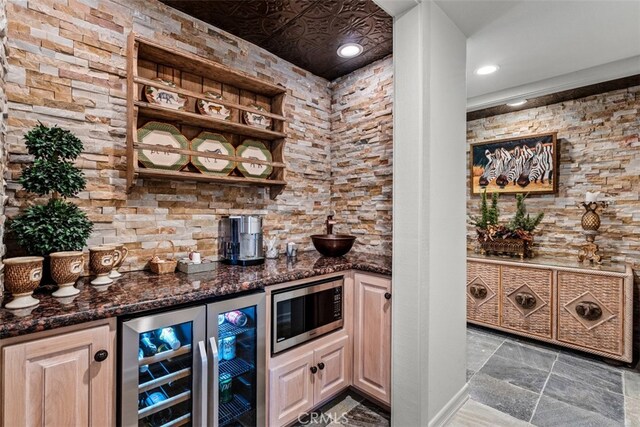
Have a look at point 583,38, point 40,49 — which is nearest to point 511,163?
point 583,38

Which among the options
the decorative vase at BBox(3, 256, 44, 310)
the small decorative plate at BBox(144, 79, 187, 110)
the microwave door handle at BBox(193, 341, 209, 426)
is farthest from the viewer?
the small decorative plate at BBox(144, 79, 187, 110)

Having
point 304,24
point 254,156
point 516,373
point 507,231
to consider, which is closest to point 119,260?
point 254,156

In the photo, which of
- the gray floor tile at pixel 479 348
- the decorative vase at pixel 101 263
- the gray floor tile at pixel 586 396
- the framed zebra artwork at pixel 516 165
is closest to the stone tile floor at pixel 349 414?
the gray floor tile at pixel 479 348

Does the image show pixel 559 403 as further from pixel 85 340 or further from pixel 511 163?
pixel 85 340

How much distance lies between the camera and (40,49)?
1441mm

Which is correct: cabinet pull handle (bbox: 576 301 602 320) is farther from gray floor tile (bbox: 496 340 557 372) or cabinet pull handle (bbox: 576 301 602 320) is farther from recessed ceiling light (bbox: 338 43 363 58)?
recessed ceiling light (bbox: 338 43 363 58)

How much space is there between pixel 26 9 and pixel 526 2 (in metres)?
2.65

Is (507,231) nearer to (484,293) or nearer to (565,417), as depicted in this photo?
(484,293)

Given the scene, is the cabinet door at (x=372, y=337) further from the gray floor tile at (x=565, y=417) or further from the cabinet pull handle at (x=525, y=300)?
the cabinet pull handle at (x=525, y=300)

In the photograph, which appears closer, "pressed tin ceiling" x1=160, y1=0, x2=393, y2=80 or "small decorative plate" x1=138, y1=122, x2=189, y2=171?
"small decorative plate" x1=138, y1=122, x2=189, y2=171

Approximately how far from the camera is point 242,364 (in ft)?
5.34

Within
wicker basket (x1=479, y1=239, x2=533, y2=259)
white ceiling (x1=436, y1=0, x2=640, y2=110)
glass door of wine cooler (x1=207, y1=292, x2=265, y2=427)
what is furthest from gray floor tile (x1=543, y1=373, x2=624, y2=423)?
white ceiling (x1=436, y1=0, x2=640, y2=110)

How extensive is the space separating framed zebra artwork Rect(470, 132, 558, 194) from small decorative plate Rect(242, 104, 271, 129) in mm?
2757

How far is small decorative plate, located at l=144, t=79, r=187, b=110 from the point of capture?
1.72 metres
